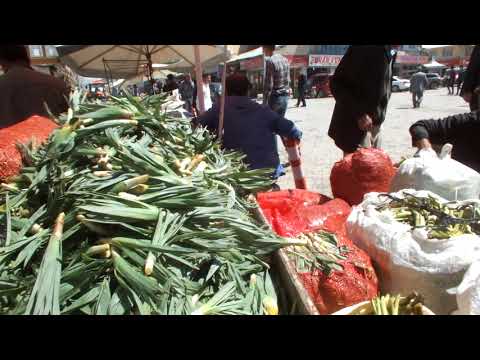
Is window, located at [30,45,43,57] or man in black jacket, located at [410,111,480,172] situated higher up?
window, located at [30,45,43,57]

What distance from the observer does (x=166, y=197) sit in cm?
170

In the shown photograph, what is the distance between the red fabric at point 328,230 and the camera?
1812mm

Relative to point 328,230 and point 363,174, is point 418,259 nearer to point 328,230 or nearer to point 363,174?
point 328,230

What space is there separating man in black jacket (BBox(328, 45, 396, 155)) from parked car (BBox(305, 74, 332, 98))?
1001 inches

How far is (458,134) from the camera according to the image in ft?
10.3

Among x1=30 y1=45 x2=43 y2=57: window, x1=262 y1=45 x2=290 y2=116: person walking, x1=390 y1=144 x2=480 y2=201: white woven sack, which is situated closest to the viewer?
x1=390 y1=144 x2=480 y2=201: white woven sack

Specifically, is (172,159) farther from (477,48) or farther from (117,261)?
(477,48)

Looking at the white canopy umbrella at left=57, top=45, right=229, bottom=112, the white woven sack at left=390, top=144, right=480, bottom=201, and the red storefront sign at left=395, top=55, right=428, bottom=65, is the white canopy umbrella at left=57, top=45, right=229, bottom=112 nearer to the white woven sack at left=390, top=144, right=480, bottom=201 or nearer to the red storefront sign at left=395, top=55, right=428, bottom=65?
the white woven sack at left=390, top=144, right=480, bottom=201

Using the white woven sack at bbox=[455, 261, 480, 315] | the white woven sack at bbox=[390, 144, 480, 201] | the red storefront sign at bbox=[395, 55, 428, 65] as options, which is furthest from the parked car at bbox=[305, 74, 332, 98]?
the white woven sack at bbox=[455, 261, 480, 315]

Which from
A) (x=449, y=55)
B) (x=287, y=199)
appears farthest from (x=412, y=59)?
(x=287, y=199)

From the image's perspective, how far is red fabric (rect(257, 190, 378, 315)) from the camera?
181 centimetres

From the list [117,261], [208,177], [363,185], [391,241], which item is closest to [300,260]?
[391,241]

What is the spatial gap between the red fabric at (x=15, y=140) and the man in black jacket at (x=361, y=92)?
8.98ft

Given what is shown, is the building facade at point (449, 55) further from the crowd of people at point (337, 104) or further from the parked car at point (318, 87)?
the crowd of people at point (337, 104)
